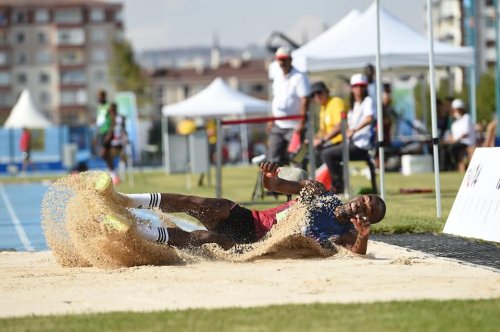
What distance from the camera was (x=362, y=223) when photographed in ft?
32.6

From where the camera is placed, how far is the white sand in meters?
7.71

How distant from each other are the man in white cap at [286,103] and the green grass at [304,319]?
35.6 feet

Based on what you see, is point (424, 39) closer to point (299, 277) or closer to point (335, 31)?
point (335, 31)

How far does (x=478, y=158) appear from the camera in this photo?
12.0 m

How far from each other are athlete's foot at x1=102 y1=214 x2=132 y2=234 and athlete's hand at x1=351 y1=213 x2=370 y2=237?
1803 millimetres

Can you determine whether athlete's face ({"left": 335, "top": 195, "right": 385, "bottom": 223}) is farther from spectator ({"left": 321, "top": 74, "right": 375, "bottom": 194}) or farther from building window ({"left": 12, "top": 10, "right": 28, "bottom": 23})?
building window ({"left": 12, "top": 10, "right": 28, "bottom": 23})

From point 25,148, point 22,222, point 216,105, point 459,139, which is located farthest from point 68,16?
point 22,222

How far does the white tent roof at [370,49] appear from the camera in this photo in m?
24.4

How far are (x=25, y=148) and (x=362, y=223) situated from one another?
39507 mm

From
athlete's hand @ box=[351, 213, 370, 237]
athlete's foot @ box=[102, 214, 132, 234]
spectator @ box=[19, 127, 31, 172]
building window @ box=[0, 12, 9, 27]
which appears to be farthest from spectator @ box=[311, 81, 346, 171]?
building window @ box=[0, 12, 9, 27]

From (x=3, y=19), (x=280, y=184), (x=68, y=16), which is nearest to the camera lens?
(x=280, y=184)

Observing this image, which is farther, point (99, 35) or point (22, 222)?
point (99, 35)

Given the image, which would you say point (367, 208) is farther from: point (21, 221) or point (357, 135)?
point (357, 135)

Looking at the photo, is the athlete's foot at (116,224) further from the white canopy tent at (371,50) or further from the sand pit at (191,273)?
the white canopy tent at (371,50)
